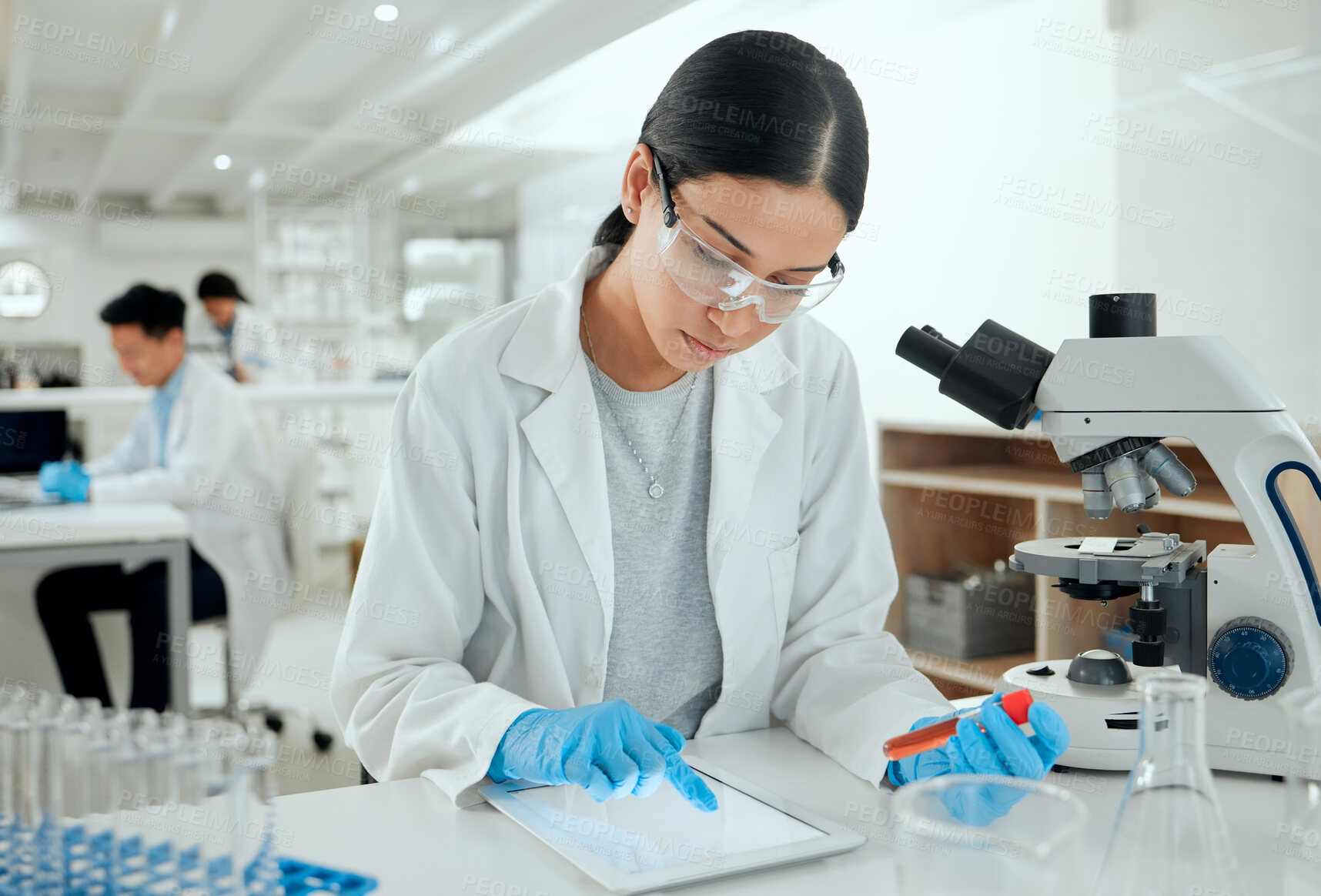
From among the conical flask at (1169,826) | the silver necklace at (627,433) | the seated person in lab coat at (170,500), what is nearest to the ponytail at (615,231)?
the silver necklace at (627,433)

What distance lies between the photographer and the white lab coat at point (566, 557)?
1.13 m

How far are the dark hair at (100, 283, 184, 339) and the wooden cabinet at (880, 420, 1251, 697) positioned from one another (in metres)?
2.53

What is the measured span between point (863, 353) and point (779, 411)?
1916 mm

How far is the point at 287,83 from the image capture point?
5930mm

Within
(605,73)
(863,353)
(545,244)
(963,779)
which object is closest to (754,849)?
(963,779)

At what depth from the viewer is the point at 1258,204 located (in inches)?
86.0

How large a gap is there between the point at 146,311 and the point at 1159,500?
3555 mm

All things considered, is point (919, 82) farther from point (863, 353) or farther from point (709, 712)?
point (709, 712)

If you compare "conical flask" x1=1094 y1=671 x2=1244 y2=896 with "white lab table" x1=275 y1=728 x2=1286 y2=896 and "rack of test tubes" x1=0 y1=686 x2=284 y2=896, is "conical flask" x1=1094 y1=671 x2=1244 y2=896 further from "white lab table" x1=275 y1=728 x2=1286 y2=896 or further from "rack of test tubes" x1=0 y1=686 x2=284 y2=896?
"rack of test tubes" x1=0 y1=686 x2=284 y2=896

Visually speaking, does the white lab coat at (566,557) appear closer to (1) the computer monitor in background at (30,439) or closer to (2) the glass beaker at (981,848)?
(2) the glass beaker at (981,848)

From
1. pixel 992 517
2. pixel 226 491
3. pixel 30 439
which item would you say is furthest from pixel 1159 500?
pixel 30 439

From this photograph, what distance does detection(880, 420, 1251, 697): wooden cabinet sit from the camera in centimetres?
256

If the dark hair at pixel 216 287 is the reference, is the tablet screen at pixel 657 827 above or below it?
below

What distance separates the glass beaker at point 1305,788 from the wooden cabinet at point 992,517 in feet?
5.71
